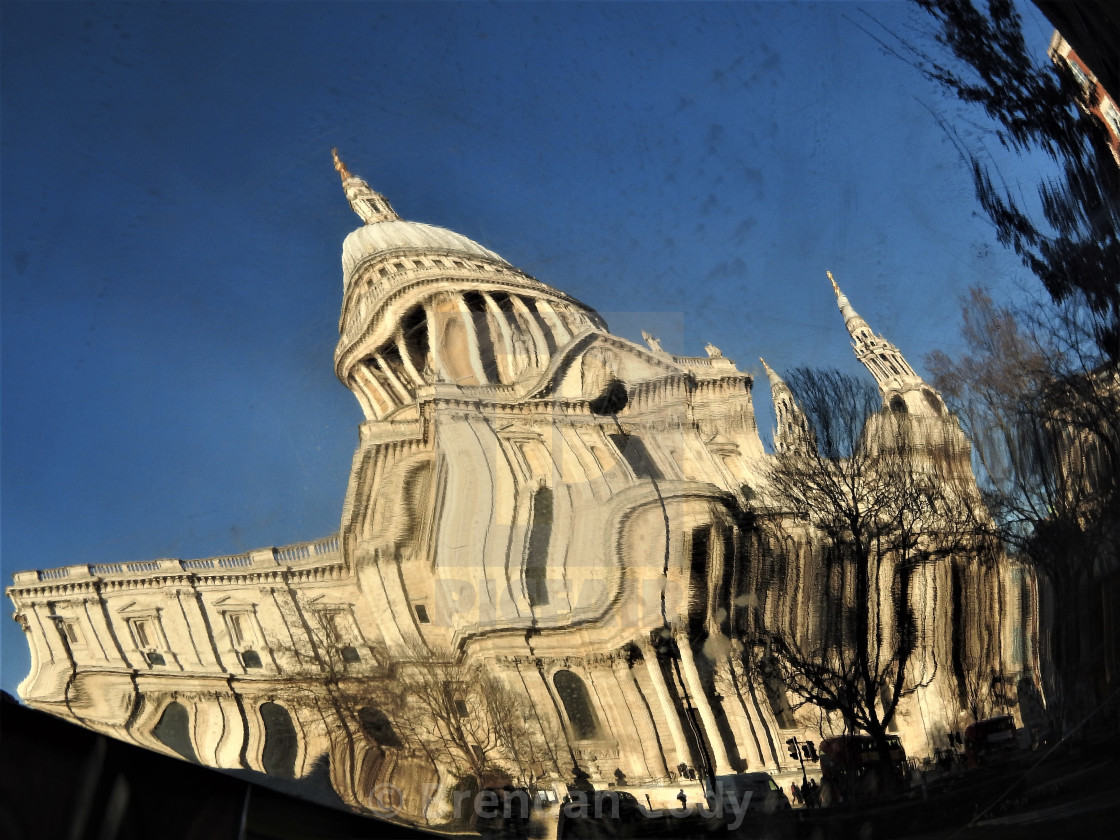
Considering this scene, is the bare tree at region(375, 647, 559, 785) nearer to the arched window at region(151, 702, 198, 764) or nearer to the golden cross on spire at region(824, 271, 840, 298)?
the arched window at region(151, 702, 198, 764)

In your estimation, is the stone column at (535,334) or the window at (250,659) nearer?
the window at (250,659)

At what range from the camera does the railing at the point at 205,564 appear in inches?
93.9

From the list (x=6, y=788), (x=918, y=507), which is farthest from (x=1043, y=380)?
(x=6, y=788)

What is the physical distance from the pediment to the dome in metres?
0.39

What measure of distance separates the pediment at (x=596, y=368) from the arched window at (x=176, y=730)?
128 centimetres

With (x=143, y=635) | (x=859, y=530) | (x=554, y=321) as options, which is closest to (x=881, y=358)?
(x=859, y=530)

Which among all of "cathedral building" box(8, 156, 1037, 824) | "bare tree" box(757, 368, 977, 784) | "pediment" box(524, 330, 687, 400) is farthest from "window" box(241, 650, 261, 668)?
"bare tree" box(757, 368, 977, 784)

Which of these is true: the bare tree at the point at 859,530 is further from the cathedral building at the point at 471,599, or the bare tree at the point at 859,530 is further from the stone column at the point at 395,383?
the stone column at the point at 395,383

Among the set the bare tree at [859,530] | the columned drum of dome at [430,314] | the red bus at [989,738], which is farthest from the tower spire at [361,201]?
the red bus at [989,738]

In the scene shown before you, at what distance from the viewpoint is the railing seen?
2.38 metres

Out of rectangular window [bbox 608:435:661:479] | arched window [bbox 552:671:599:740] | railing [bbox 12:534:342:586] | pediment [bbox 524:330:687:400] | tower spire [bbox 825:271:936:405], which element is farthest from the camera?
tower spire [bbox 825:271:936:405]

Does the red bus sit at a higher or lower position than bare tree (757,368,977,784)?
lower

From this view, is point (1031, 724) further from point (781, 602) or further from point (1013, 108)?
point (1013, 108)

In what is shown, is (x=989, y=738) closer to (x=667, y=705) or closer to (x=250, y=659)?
(x=667, y=705)
